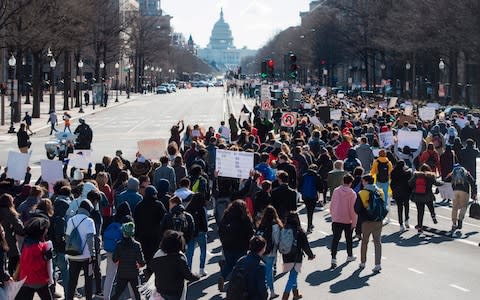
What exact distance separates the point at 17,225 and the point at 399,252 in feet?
25.7

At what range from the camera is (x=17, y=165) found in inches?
733

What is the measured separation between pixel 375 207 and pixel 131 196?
406 centimetres

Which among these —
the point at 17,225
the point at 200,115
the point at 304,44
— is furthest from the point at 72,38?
the point at 304,44

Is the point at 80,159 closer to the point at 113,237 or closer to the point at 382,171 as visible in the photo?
the point at 382,171

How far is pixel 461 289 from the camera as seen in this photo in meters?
14.9

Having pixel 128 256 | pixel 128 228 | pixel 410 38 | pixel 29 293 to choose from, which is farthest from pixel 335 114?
pixel 410 38

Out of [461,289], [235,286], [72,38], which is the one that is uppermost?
[72,38]

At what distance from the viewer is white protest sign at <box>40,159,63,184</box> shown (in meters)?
17.5

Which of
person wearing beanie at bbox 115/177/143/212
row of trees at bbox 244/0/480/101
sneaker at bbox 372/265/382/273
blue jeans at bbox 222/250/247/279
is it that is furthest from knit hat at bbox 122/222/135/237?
row of trees at bbox 244/0/480/101

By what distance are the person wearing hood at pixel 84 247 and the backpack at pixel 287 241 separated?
2.54 metres

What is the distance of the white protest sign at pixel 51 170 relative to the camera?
57.5 ft

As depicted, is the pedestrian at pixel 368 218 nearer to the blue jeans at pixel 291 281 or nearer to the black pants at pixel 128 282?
the blue jeans at pixel 291 281

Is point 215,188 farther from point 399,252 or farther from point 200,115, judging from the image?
point 200,115

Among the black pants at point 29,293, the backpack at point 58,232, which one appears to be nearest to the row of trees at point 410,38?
the backpack at point 58,232
